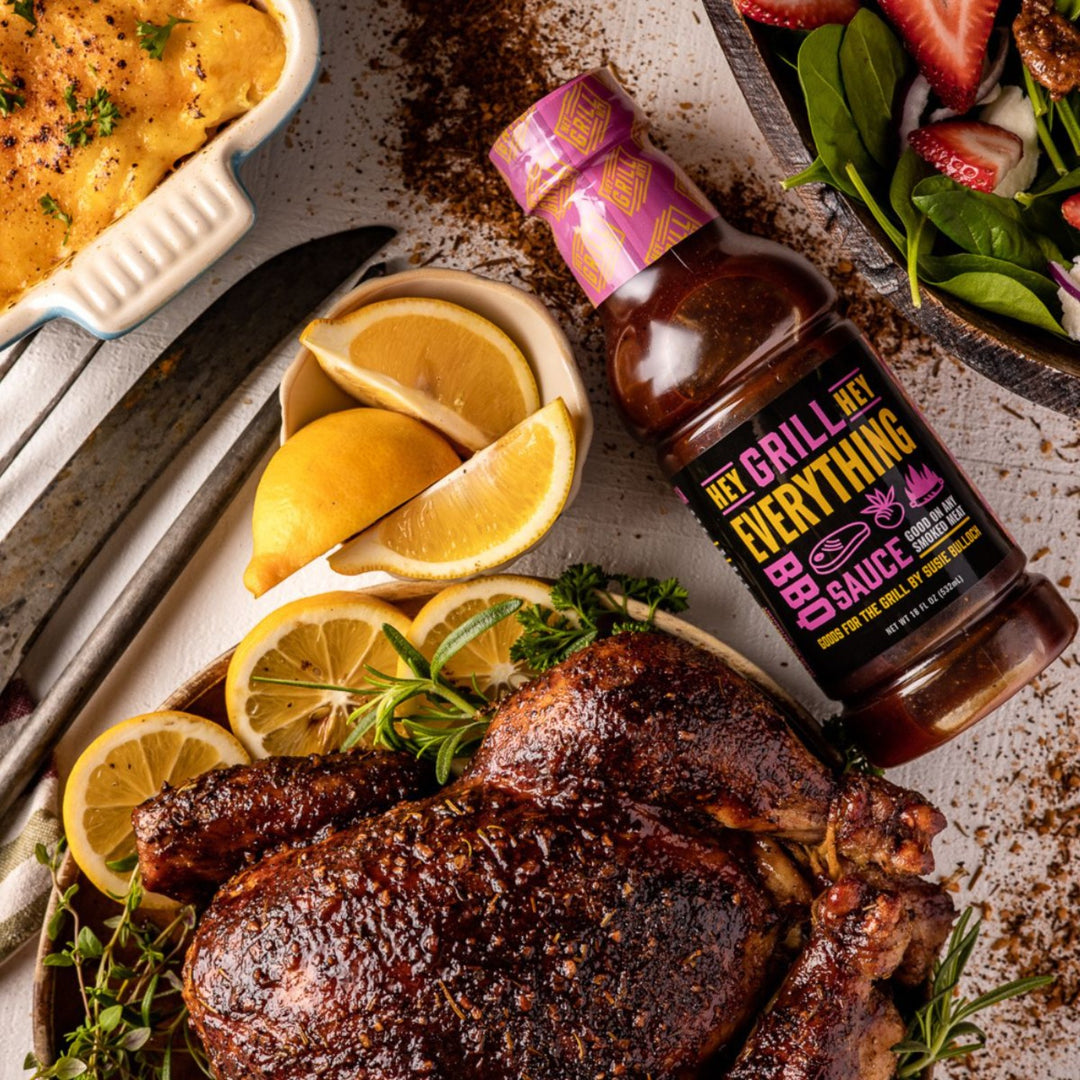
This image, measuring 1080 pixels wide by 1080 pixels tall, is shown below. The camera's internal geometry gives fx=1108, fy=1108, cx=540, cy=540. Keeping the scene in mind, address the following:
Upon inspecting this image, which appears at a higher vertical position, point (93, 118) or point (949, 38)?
point (93, 118)

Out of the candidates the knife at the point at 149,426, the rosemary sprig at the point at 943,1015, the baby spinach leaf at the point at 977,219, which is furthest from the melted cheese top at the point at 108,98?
the rosemary sprig at the point at 943,1015

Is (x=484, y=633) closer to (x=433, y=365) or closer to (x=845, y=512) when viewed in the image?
(x=433, y=365)

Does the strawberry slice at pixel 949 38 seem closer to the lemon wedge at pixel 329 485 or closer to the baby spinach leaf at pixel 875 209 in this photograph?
the baby spinach leaf at pixel 875 209

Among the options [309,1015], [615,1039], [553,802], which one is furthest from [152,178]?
[615,1039]

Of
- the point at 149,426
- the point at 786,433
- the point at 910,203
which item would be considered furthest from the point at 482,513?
the point at 910,203

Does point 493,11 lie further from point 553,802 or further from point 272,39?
point 553,802

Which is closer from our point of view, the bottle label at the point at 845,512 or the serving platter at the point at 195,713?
the bottle label at the point at 845,512
